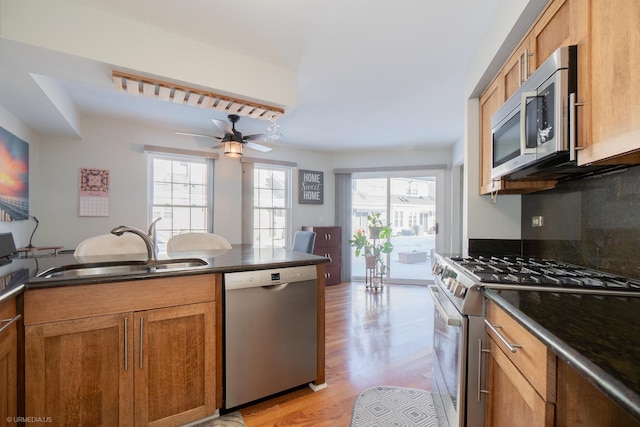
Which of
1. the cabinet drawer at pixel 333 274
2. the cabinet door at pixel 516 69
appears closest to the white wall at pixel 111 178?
the cabinet drawer at pixel 333 274

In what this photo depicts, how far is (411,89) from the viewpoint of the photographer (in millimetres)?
2941

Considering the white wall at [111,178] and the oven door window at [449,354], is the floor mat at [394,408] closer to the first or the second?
the oven door window at [449,354]

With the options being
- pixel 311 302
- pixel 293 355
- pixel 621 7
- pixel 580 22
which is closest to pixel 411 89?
pixel 580 22

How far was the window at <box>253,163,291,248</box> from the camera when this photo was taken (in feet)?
16.4

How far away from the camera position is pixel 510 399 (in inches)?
38.9

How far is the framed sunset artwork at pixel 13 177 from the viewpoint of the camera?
Result: 2625mm

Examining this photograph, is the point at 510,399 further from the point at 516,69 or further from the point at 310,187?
the point at 310,187

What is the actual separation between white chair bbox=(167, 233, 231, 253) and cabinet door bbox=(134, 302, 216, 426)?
1124mm

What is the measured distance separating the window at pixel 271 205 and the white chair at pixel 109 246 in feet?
8.47

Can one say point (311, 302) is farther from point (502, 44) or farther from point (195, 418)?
point (502, 44)

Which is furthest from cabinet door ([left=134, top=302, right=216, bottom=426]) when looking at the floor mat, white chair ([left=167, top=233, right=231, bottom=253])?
white chair ([left=167, top=233, right=231, bottom=253])

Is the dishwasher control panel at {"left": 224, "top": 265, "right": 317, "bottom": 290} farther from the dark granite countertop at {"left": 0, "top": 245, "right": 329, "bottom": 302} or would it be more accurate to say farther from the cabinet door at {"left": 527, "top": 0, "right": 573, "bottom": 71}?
the cabinet door at {"left": 527, "top": 0, "right": 573, "bottom": 71}

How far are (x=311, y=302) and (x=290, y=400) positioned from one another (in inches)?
25.1

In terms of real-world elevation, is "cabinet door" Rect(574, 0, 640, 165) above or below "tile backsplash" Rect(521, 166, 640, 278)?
above
